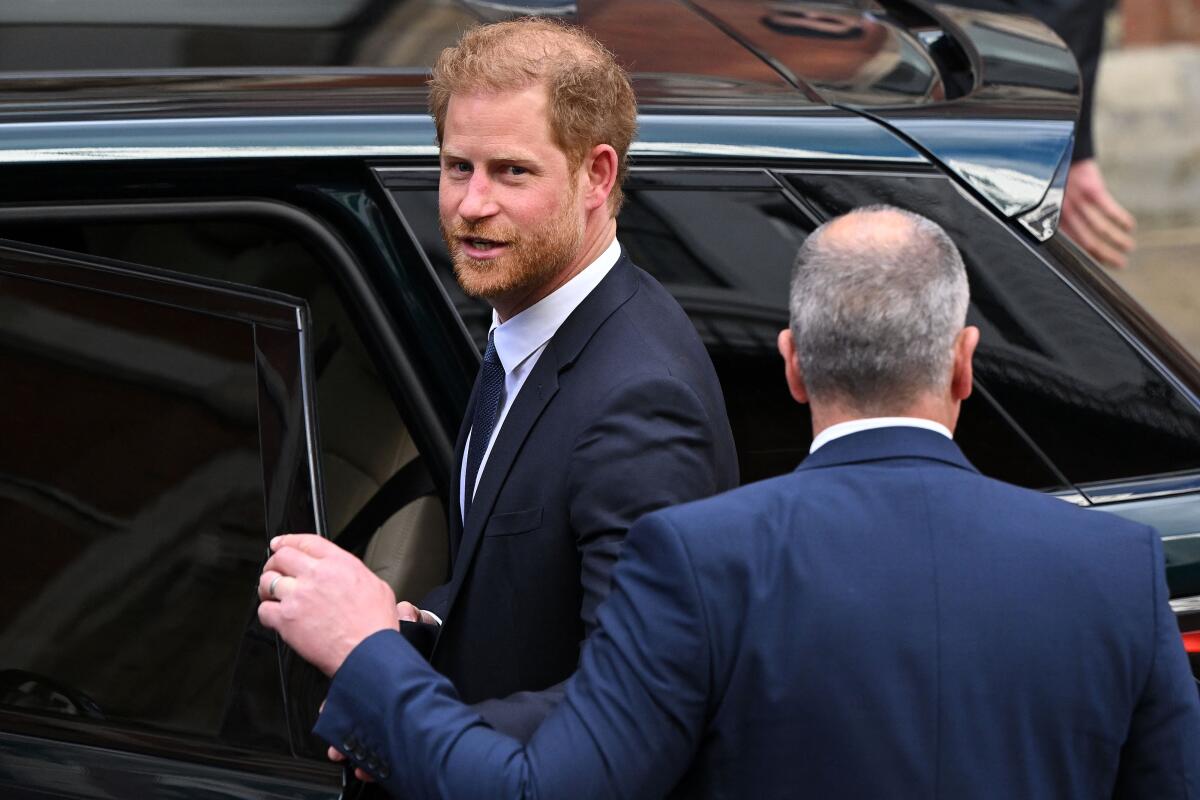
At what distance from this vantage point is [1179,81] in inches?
343

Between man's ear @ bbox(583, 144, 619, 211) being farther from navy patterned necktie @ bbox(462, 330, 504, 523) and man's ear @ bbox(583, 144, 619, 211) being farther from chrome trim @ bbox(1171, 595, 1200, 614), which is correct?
chrome trim @ bbox(1171, 595, 1200, 614)

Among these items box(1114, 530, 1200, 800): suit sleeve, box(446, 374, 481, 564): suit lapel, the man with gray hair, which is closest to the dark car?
box(446, 374, 481, 564): suit lapel

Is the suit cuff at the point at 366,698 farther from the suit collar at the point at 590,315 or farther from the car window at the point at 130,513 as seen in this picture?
the suit collar at the point at 590,315

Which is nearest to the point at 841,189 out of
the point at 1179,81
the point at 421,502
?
the point at 421,502

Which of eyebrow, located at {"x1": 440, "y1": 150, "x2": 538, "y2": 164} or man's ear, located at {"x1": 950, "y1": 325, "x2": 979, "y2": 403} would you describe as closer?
man's ear, located at {"x1": 950, "y1": 325, "x2": 979, "y2": 403}

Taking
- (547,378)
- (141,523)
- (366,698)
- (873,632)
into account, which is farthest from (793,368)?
(141,523)

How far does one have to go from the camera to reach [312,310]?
8.60ft

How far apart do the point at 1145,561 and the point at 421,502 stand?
1213 mm

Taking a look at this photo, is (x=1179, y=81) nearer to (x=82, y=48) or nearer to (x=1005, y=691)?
(x=82, y=48)

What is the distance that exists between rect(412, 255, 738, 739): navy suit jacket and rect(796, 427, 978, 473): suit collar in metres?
0.27

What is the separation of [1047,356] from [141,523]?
4.13 feet

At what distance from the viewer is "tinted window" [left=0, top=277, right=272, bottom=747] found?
1977 mm

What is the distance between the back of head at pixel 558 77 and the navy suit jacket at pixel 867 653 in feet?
2.15

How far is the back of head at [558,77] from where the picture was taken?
2.05 metres
